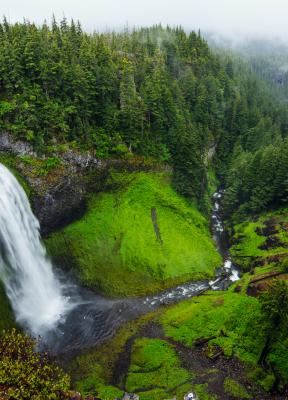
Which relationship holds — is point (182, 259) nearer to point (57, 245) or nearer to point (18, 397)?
point (57, 245)

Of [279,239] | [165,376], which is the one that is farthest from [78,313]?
[279,239]

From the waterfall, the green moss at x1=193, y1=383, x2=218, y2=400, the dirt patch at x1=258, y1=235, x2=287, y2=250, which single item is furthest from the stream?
the green moss at x1=193, y1=383, x2=218, y2=400

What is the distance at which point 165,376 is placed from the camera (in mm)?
38812

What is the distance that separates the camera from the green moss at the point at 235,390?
35.9 meters

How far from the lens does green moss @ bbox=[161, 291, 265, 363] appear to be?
41.2 m

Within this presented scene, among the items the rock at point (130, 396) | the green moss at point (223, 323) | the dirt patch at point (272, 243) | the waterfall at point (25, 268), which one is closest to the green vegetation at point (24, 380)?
the rock at point (130, 396)

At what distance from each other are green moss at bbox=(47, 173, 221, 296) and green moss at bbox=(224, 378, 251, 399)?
1956 cm

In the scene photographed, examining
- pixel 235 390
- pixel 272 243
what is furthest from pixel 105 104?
pixel 235 390

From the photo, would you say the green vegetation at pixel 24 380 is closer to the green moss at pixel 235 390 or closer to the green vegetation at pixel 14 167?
the green moss at pixel 235 390

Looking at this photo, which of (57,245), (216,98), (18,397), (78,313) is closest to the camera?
(18,397)

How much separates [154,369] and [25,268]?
21272 millimetres

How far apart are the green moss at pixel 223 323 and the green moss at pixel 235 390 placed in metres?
3.40

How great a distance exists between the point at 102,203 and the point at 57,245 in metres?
11.5

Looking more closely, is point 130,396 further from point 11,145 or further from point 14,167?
point 11,145
